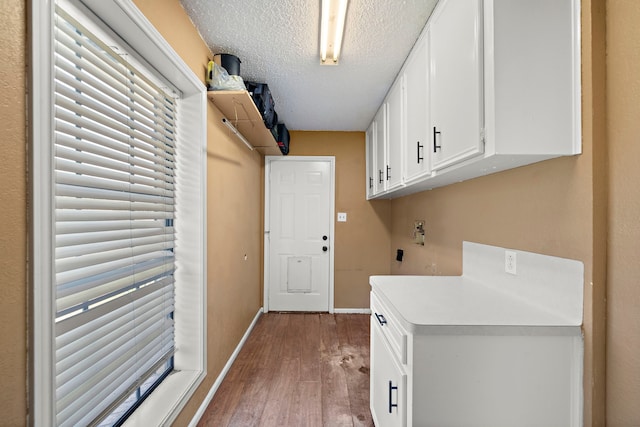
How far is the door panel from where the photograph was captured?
3.77 meters

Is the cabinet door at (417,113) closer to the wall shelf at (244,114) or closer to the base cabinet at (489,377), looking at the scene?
A: the base cabinet at (489,377)

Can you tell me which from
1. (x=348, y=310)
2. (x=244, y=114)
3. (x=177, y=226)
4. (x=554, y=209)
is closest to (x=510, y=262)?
(x=554, y=209)

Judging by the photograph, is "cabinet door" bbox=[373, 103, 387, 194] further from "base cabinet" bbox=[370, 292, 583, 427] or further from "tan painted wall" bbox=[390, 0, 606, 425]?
"base cabinet" bbox=[370, 292, 583, 427]

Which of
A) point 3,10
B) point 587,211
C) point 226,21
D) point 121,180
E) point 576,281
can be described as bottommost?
point 576,281

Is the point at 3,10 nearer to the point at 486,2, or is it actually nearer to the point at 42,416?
the point at 42,416

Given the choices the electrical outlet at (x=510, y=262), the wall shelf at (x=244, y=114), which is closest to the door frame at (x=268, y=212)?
the wall shelf at (x=244, y=114)

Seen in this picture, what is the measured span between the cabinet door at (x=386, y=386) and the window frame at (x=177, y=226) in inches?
40.2

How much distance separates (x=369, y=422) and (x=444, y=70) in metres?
1.98

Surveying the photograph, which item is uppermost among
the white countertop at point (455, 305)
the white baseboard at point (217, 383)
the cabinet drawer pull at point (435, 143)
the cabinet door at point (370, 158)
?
the cabinet door at point (370, 158)

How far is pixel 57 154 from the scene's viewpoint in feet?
3.14

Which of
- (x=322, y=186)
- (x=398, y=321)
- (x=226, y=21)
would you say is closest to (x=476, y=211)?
(x=398, y=321)

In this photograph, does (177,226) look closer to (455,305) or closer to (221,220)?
(221,220)

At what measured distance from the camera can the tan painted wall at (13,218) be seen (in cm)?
69

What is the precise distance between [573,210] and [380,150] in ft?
6.33
